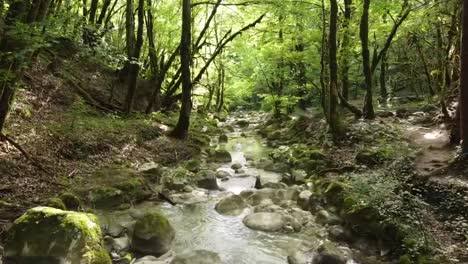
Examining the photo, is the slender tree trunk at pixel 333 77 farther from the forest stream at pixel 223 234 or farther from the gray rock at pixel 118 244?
the gray rock at pixel 118 244

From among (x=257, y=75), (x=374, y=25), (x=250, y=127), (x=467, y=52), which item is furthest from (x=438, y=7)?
(x=250, y=127)

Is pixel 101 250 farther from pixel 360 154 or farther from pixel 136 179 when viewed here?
pixel 360 154

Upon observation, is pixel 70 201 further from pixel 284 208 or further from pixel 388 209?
pixel 388 209

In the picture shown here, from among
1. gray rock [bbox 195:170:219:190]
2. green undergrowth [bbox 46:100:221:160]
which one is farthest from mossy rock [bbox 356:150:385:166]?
green undergrowth [bbox 46:100:221:160]

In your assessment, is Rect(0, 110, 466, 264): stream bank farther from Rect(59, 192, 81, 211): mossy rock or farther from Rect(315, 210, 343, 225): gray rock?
Rect(59, 192, 81, 211): mossy rock

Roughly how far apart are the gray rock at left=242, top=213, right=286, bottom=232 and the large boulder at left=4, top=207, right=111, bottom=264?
3195 mm

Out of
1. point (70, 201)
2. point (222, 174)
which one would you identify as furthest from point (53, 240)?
point (222, 174)

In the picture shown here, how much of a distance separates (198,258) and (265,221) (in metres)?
2.11

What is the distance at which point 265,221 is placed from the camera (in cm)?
761

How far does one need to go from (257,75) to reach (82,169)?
16.3 metres

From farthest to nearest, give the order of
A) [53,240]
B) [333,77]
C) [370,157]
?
1. [333,77]
2. [370,157]
3. [53,240]

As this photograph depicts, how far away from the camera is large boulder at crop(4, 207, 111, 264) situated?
482 cm

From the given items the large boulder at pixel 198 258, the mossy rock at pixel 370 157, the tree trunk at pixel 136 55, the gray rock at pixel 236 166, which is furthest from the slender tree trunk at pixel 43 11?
the mossy rock at pixel 370 157

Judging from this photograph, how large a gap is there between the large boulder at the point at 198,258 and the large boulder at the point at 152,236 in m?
0.47
